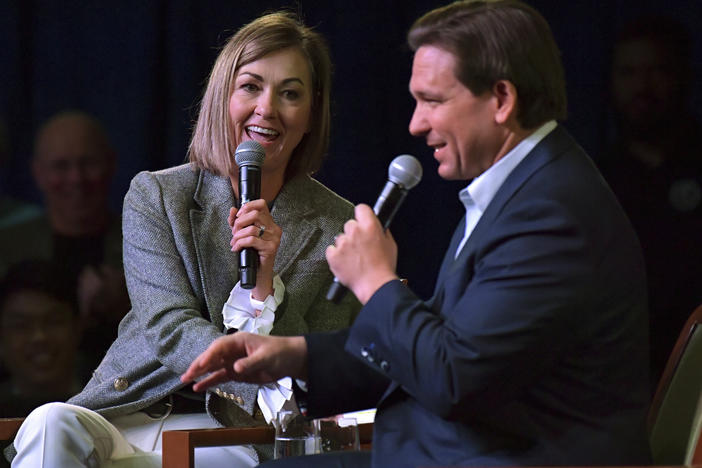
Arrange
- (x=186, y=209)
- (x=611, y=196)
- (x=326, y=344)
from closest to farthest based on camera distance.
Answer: (x=611, y=196) < (x=326, y=344) < (x=186, y=209)

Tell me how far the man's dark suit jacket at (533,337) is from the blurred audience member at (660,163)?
7.90 ft

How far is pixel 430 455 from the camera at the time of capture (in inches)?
53.9

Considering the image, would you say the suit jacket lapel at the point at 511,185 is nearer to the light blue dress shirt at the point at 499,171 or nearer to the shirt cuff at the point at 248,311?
the light blue dress shirt at the point at 499,171

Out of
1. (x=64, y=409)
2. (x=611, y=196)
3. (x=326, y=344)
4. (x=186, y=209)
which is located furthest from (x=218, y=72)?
(x=611, y=196)

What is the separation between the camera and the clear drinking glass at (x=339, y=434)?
1904mm

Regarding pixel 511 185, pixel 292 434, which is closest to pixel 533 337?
pixel 511 185

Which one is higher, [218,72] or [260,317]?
[218,72]

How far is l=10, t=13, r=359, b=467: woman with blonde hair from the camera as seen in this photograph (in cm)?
209

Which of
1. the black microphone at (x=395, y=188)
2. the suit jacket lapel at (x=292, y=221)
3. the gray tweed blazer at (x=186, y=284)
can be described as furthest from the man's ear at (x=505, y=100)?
the suit jacket lapel at (x=292, y=221)

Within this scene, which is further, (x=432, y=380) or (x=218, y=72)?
(x=218, y=72)

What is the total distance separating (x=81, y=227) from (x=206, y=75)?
0.71 metres

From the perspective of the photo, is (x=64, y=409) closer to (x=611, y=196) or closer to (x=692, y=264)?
(x=611, y=196)

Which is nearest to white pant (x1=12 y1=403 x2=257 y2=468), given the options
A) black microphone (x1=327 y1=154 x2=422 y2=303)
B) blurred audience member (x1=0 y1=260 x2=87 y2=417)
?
black microphone (x1=327 y1=154 x2=422 y2=303)

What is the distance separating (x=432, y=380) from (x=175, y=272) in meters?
1.08
